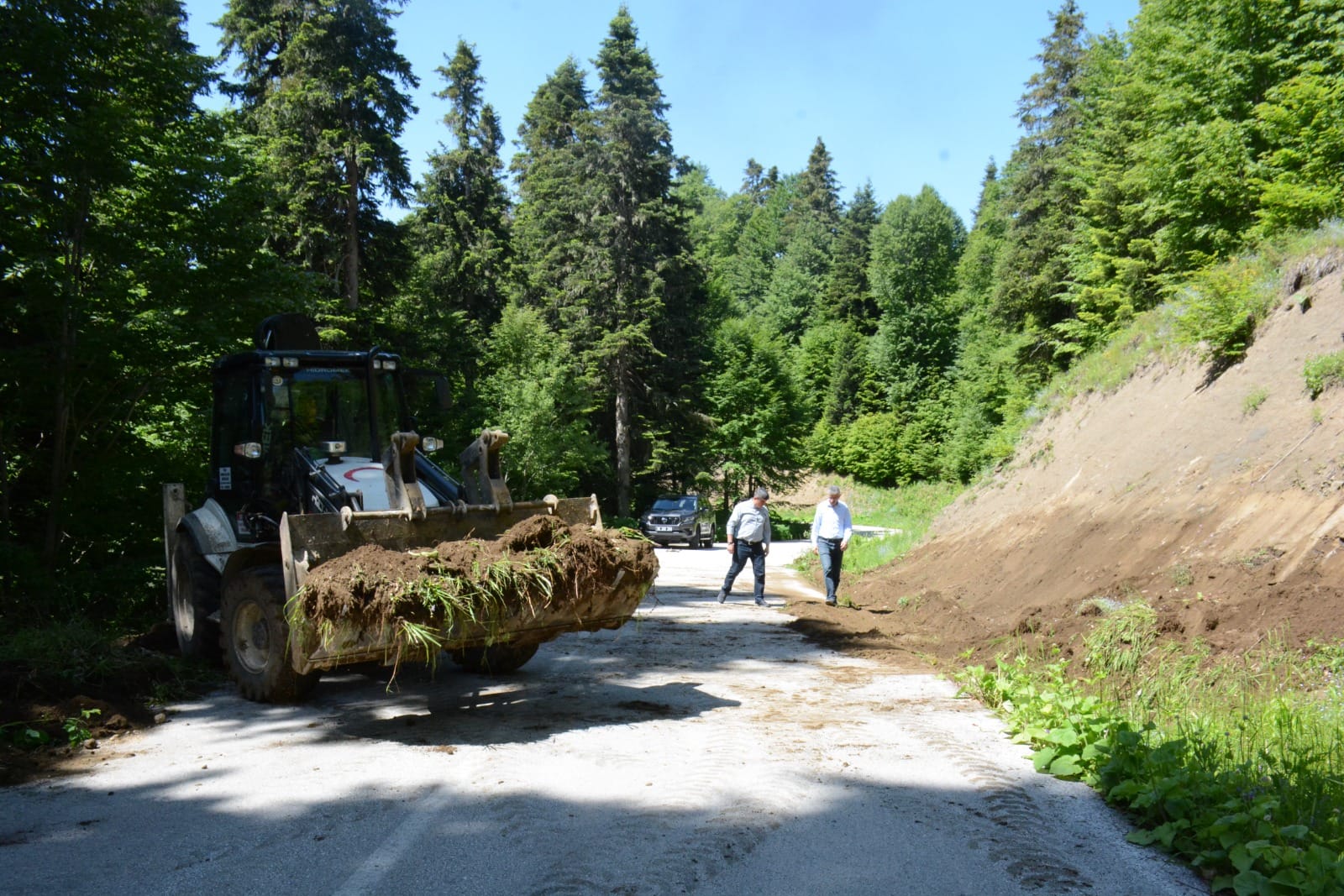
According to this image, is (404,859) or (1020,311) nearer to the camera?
(404,859)

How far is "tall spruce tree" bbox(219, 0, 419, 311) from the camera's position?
2441 cm

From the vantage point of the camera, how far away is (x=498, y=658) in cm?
869

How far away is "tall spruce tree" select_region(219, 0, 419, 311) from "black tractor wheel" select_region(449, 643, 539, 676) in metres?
17.2

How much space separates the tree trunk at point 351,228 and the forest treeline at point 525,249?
11cm

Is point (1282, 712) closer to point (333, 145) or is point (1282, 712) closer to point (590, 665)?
point (590, 665)

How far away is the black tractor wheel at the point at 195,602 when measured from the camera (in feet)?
28.1

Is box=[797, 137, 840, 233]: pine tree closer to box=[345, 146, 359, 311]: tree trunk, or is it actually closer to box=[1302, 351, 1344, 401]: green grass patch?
box=[345, 146, 359, 311]: tree trunk

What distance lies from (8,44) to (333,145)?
15126 mm

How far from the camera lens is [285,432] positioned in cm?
841

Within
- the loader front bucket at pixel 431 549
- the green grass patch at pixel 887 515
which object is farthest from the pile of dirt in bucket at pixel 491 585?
the green grass patch at pixel 887 515

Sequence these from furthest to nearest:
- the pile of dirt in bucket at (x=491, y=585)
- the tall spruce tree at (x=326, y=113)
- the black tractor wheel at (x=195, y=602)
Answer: the tall spruce tree at (x=326, y=113) < the black tractor wheel at (x=195, y=602) < the pile of dirt in bucket at (x=491, y=585)

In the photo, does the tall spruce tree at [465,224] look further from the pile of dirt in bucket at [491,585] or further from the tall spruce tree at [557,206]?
the pile of dirt in bucket at [491,585]

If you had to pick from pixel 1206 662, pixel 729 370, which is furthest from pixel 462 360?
pixel 1206 662

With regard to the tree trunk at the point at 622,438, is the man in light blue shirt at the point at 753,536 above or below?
below
